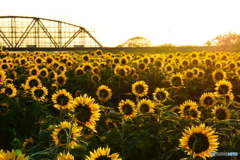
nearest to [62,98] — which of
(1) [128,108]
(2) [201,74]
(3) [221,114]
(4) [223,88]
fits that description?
(1) [128,108]

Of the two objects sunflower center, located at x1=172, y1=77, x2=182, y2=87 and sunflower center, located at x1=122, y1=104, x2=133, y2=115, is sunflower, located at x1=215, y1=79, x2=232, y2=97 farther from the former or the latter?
sunflower center, located at x1=122, y1=104, x2=133, y2=115

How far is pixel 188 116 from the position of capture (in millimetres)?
3143

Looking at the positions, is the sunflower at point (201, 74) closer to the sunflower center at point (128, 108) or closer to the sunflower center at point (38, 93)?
the sunflower center at point (38, 93)

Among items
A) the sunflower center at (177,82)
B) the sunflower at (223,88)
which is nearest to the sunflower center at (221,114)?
the sunflower at (223,88)

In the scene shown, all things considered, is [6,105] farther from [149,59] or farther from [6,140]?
[149,59]

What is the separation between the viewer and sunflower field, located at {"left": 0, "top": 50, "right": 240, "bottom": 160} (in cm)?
200

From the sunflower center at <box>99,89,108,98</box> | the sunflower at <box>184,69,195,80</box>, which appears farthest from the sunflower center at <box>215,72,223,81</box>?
the sunflower center at <box>99,89,108,98</box>

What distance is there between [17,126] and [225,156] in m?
2.93

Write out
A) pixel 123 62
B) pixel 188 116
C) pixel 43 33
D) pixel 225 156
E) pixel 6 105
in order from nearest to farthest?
pixel 225 156 → pixel 188 116 → pixel 6 105 → pixel 123 62 → pixel 43 33

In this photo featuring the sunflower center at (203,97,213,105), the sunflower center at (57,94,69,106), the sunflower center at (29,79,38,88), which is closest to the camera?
the sunflower center at (57,94,69,106)

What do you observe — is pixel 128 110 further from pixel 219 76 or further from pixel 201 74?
pixel 201 74

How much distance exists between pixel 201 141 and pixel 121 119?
1403mm

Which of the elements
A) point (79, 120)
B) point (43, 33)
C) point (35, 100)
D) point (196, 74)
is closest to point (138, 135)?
point (79, 120)

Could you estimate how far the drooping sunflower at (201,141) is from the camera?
1.94 metres
